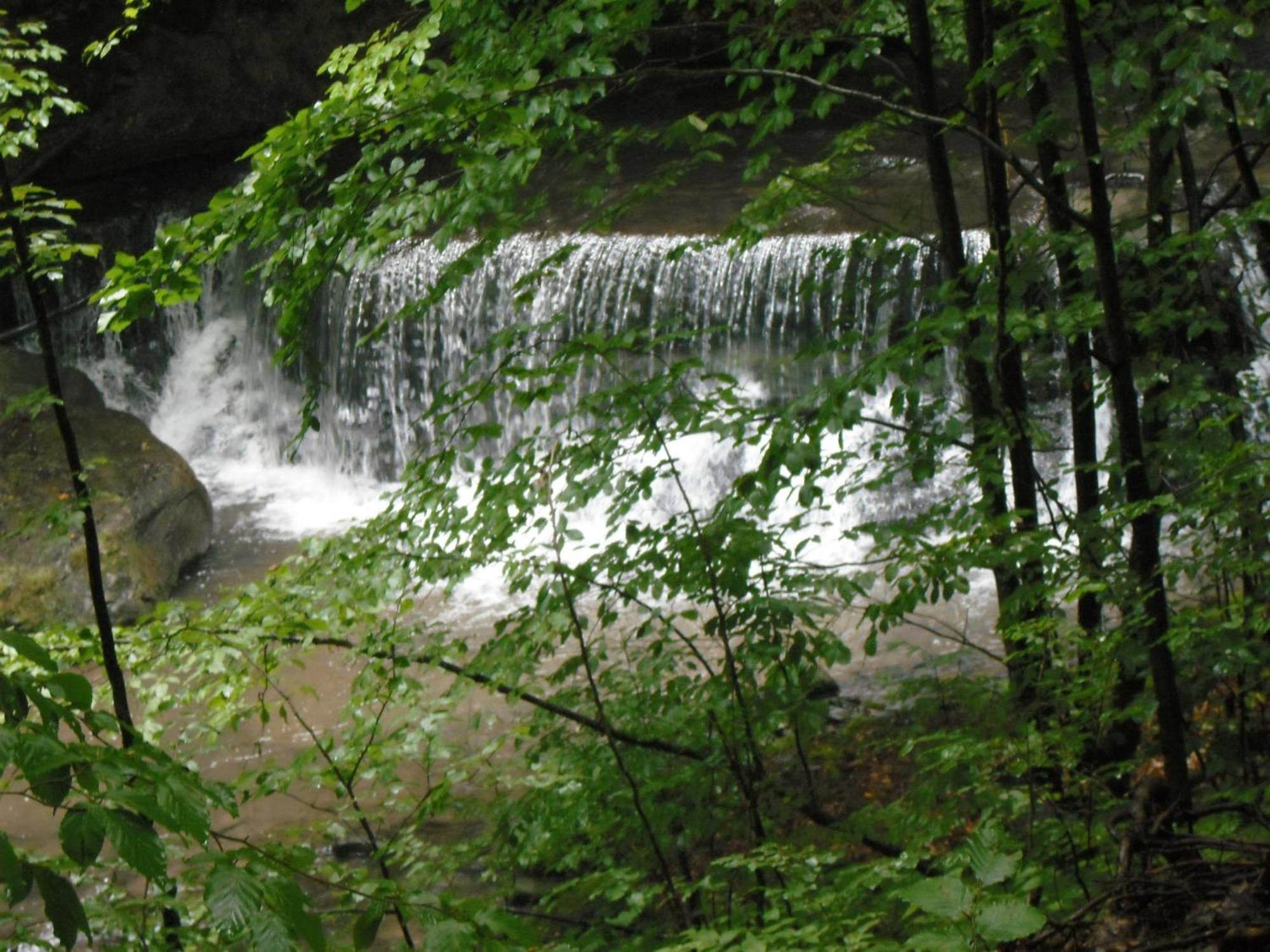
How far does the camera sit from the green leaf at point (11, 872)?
1.08 meters

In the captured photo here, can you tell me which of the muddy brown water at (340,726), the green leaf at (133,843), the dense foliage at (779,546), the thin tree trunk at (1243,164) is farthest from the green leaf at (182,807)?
the muddy brown water at (340,726)

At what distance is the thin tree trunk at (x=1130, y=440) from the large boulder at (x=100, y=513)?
6.61 metres

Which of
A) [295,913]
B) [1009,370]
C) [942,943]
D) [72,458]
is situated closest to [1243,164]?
[1009,370]

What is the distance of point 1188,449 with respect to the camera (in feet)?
9.55

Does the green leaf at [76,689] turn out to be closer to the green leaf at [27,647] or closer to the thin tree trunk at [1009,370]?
the green leaf at [27,647]

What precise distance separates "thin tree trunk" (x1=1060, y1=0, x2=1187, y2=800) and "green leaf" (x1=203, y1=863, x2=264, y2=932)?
1.66m

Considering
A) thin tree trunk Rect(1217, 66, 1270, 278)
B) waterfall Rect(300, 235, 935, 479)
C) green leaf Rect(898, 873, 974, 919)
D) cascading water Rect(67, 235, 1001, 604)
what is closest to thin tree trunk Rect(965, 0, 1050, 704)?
thin tree trunk Rect(1217, 66, 1270, 278)

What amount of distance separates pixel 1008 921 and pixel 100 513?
8581 mm

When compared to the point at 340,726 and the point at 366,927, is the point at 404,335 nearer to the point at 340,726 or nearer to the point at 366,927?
the point at 340,726

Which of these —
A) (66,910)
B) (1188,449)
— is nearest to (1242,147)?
(1188,449)

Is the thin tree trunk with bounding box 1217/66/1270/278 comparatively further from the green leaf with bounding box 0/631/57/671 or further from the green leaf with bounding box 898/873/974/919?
the green leaf with bounding box 0/631/57/671

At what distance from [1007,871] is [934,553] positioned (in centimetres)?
114

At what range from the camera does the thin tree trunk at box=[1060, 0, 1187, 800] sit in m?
2.23

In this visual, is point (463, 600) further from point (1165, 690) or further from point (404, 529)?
point (1165, 690)
